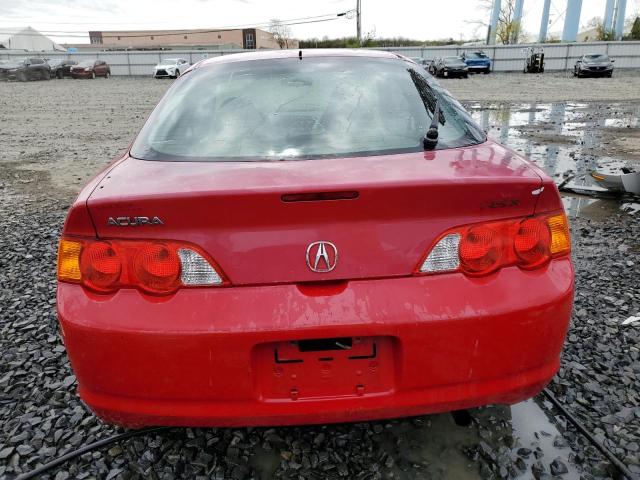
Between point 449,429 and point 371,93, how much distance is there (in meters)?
1.50

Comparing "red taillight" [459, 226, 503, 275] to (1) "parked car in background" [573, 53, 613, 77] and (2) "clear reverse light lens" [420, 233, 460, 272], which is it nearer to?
(2) "clear reverse light lens" [420, 233, 460, 272]

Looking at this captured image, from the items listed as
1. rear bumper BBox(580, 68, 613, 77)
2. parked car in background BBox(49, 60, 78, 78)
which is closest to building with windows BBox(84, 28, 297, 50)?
parked car in background BBox(49, 60, 78, 78)

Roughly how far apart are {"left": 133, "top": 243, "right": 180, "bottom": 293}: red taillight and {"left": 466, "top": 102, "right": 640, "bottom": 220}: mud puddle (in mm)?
4457

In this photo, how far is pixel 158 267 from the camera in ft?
5.08

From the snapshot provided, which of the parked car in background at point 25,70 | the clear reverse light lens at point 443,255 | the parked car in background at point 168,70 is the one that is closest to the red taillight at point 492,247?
the clear reverse light lens at point 443,255

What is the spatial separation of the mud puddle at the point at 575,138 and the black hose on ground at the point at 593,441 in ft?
10.4

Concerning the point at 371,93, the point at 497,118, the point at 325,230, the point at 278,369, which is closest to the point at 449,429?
the point at 278,369

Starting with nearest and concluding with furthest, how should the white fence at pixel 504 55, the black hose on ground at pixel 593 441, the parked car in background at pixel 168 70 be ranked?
the black hose on ground at pixel 593 441 < the parked car in background at pixel 168 70 < the white fence at pixel 504 55

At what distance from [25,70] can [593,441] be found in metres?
39.3

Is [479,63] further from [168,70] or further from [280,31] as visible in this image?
[280,31]

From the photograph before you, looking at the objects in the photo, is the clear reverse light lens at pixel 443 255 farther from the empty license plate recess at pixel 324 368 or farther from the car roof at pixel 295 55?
the car roof at pixel 295 55

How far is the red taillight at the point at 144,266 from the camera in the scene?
154 centimetres

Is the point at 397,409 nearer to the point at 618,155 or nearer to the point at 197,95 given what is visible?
the point at 197,95

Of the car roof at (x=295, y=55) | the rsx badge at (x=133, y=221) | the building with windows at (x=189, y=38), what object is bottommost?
the rsx badge at (x=133, y=221)
